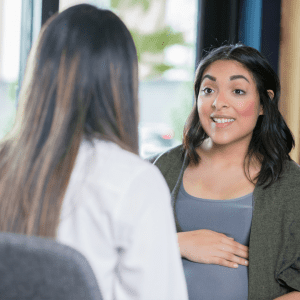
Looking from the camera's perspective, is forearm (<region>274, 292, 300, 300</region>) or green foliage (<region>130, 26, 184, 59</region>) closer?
forearm (<region>274, 292, 300, 300</region>)

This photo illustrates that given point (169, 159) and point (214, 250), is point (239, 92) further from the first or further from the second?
point (214, 250)

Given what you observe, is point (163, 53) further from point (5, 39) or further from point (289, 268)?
point (289, 268)

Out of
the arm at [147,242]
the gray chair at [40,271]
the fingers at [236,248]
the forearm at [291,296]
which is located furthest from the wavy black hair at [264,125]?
the gray chair at [40,271]

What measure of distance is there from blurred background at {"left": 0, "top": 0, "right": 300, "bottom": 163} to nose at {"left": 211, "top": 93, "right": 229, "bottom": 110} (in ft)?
2.46

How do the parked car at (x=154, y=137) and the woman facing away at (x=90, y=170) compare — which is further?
the parked car at (x=154, y=137)

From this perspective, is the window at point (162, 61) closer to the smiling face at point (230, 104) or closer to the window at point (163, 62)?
the window at point (163, 62)

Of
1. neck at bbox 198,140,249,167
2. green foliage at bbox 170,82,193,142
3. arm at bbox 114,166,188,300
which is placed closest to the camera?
arm at bbox 114,166,188,300

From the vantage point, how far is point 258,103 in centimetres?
147

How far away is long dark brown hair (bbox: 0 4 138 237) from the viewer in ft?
2.16

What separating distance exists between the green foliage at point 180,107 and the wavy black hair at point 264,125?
83 centimetres

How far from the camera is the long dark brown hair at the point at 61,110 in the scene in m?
0.66

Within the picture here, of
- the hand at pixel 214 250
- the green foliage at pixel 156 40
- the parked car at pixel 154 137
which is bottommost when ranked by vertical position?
the hand at pixel 214 250

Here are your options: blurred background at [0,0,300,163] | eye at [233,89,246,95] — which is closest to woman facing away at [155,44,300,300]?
eye at [233,89,246,95]

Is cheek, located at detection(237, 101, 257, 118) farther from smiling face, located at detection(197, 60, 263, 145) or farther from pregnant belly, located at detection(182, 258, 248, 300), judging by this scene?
pregnant belly, located at detection(182, 258, 248, 300)
